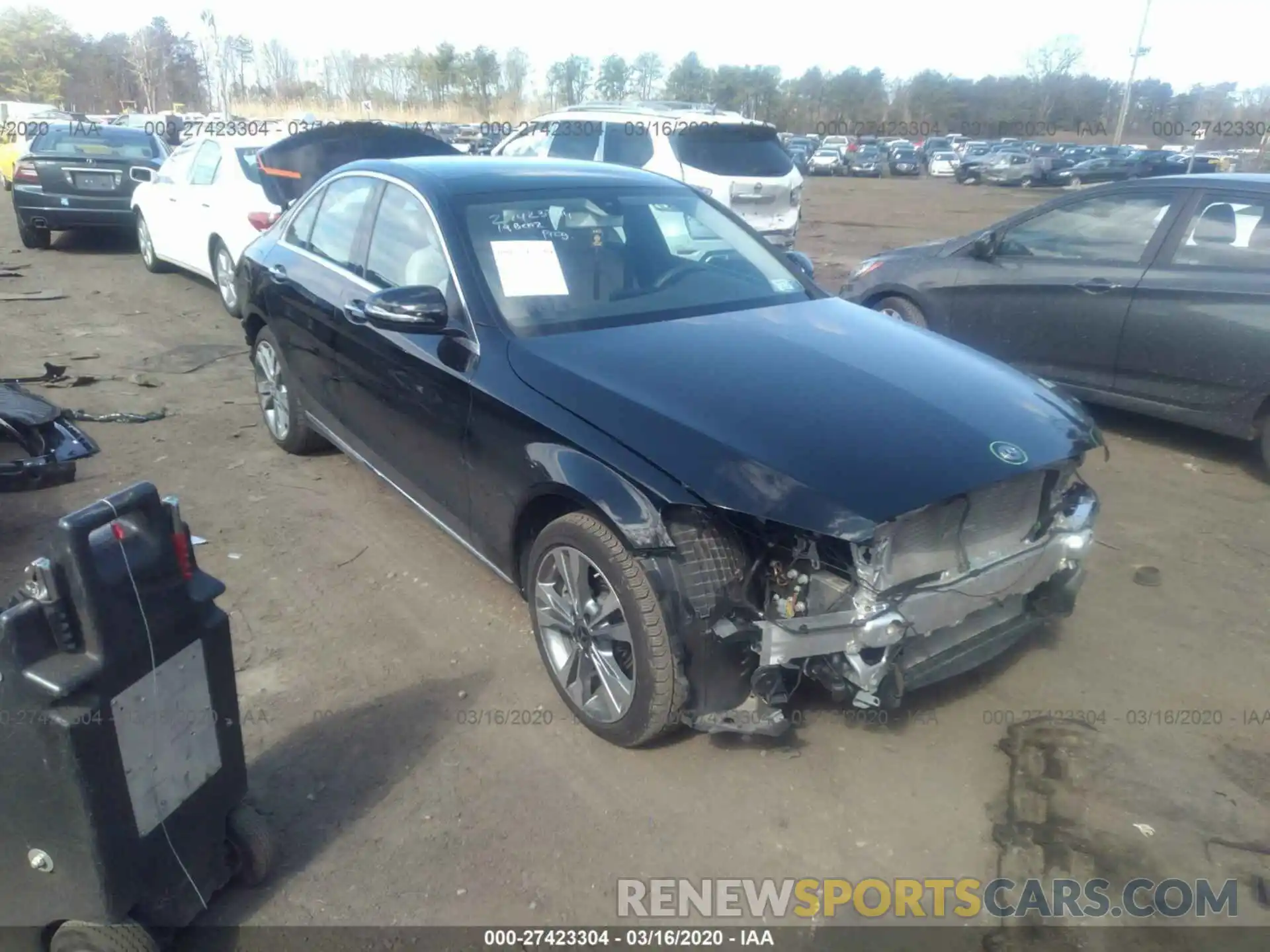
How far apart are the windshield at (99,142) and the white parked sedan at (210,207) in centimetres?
198

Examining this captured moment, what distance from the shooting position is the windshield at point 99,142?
1175 cm

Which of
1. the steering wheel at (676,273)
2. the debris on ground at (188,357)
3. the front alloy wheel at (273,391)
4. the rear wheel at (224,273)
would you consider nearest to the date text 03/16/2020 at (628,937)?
the steering wheel at (676,273)

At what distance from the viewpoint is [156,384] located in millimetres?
7074

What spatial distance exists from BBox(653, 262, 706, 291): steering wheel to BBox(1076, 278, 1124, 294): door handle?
3.09 metres

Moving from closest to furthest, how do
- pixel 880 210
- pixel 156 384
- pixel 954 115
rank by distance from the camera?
pixel 156 384 → pixel 880 210 → pixel 954 115

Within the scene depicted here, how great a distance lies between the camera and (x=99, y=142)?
12.1 meters

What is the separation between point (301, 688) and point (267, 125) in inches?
349

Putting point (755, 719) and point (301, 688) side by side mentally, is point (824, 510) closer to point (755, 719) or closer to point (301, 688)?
point (755, 719)

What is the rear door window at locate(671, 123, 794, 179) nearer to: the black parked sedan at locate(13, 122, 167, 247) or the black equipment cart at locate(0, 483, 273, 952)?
the black parked sedan at locate(13, 122, 167, 247)

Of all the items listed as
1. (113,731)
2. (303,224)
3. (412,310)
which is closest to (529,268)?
(412,310)

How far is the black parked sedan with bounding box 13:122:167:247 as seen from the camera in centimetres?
1138

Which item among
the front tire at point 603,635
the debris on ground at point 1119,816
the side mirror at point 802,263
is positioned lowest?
the debris on ground at point 1119,816

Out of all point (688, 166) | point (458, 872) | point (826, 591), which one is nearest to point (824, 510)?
point (826, 591)

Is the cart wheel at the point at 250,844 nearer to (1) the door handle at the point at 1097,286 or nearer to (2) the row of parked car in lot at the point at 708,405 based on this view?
(2) the row of parked car in lot at the point at 708,405
